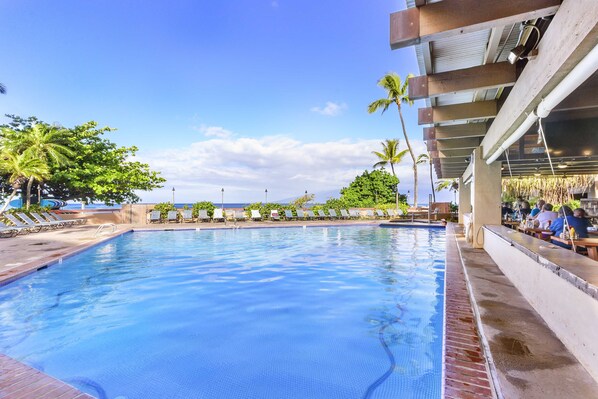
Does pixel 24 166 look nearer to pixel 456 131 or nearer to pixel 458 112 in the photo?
pixel 456 131

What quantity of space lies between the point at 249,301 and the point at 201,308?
0.71 m

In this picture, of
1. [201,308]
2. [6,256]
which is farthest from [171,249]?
[201,308]

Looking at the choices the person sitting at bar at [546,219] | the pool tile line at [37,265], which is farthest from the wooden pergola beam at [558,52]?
the pool tile line at [37,265]

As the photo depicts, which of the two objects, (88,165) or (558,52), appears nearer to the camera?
(558,52)

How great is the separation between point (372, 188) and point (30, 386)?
26462 millimetres

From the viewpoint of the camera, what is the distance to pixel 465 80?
3.80 metres

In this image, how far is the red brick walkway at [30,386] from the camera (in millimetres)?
1995

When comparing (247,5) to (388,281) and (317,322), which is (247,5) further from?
(317,322)

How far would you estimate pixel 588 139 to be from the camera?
5.89 m

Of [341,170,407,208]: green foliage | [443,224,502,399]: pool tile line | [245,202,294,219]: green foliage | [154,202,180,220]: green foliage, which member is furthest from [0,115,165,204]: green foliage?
[443,224,502,399]: pool tile line

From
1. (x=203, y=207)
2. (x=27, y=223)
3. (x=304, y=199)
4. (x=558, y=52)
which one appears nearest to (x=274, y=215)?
(x=203, y=207)

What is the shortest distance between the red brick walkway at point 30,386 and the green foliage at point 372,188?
2457 cm

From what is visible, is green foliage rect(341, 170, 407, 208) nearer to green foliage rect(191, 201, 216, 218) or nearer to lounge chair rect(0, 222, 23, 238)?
green foliage rect(191, 201, 216, 218)

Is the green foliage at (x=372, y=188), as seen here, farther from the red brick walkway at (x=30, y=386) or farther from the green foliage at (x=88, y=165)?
the red brick walkway at (x=30, y=386)
